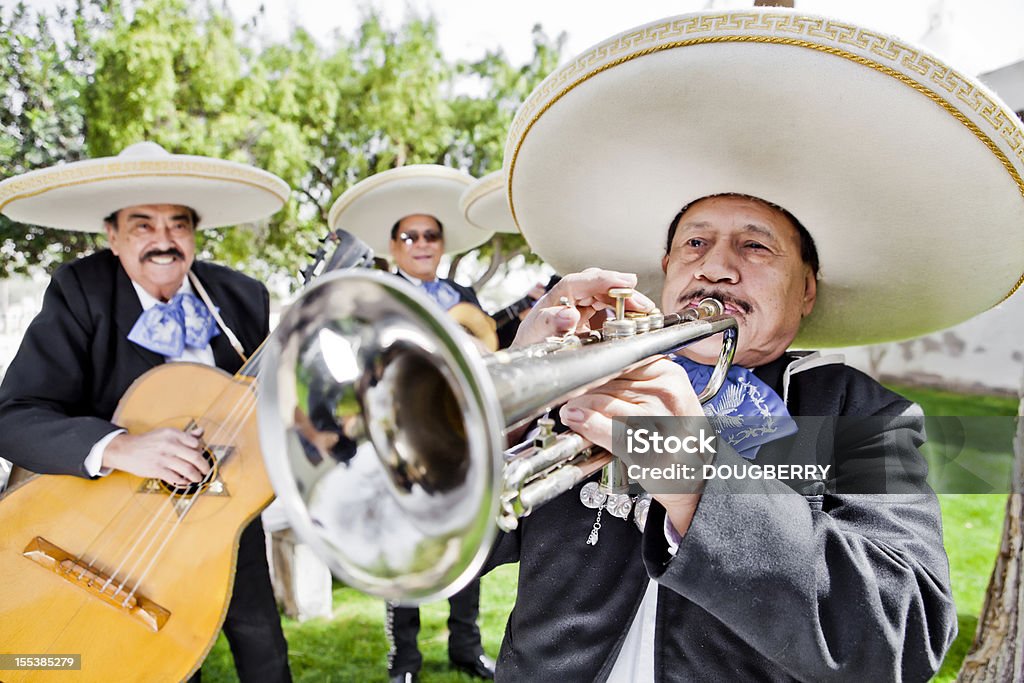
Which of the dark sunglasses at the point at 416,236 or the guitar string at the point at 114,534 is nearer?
the guitar string at the point at 114,534

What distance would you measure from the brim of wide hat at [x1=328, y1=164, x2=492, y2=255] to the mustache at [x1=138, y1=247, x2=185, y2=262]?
1969mm

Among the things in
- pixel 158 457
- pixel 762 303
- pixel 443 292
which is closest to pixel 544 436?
pixel 762 303

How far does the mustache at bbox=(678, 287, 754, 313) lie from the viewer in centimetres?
172

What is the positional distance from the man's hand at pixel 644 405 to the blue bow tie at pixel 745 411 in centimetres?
38

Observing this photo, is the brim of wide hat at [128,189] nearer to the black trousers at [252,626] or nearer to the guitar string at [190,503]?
the guitar string at [190,503]

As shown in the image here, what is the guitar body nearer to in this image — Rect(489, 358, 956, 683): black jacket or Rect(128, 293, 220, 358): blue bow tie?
Rect(128, 293, 220, 358): blue bow tie

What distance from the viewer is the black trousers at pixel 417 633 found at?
3865mm

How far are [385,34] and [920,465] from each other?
42.8ft

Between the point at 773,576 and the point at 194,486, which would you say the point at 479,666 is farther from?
the point at 773,576

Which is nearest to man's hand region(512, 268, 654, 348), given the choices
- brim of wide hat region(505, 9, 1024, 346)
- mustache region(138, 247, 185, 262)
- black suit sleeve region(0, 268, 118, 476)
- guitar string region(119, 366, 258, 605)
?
brim of wide hat region(505, 9, 1024, 346)

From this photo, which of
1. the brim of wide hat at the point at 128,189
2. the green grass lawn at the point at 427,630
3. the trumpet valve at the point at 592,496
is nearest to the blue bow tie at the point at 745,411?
the trumpet valve at the point at 592,496

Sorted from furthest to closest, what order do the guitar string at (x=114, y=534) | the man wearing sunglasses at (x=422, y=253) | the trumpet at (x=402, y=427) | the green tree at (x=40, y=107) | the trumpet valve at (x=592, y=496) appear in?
the green tree at (x=40, y=107)
the man wearing sunglasses at (x=422, y=253)
the guitar string at (x=114, y=534)
the trumpet valve at (x=592, y=496)
the trumpet at (x=402, y=427)

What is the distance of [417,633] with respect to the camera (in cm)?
395

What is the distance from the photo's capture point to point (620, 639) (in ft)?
5.00
